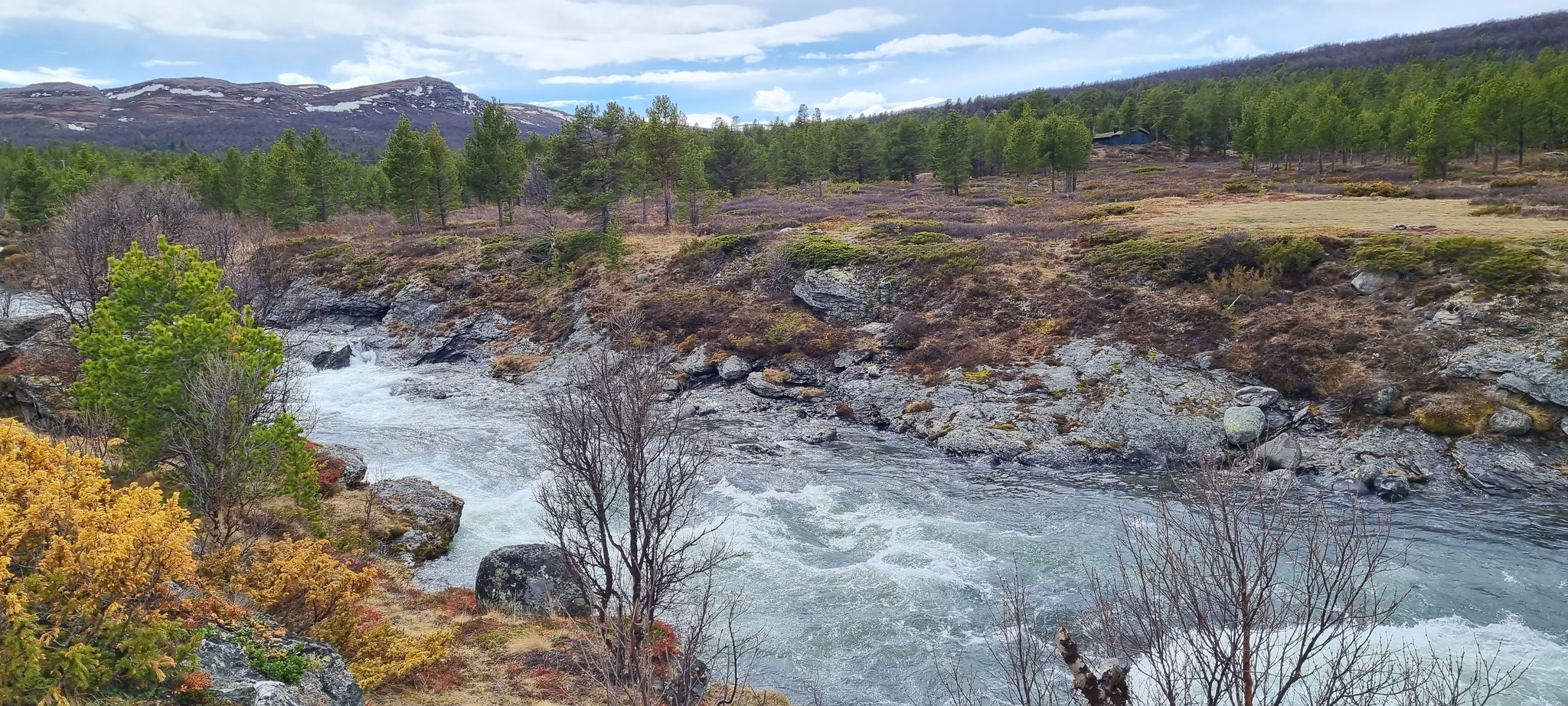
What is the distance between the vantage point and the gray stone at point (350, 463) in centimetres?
2381

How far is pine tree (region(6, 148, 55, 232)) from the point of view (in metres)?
60.6

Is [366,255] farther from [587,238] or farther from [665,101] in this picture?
[665,101]

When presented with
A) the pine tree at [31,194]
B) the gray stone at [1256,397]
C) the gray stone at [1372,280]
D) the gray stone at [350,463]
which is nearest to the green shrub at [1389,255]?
the gray stone at [1372,280]

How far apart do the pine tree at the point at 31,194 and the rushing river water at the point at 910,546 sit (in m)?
50.9

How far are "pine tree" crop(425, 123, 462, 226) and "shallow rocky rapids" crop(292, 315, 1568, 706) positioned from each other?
28916 millimetres

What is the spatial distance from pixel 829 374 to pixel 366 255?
3931cm

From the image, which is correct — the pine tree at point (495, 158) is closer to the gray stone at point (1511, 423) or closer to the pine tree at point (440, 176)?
the pine tree at point (440, 176)

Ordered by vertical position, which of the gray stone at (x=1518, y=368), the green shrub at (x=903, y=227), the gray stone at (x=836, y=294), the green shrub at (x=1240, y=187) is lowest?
the gray stone at (x=1518, y=368)

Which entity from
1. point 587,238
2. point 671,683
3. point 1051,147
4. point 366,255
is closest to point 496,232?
point 366,255

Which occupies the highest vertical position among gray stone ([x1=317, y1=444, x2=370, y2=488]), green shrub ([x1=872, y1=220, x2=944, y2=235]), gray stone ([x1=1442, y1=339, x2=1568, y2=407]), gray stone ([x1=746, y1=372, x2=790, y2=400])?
green shrub ([x1=872, y1=220, x2=944, y2=235])

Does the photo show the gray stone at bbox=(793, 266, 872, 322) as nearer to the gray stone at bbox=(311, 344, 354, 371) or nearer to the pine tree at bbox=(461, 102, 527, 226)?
the gray stone at bbox=(311, 344, 354, 371)

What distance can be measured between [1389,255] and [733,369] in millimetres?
26635

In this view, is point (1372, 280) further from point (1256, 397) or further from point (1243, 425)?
point (1243, 425)

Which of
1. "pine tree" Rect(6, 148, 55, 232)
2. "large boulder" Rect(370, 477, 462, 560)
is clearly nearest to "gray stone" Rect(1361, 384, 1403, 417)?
"large boulder" Rect(370, 477, 462, 560)
